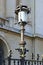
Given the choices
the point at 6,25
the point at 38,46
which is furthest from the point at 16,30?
the point at 38,46

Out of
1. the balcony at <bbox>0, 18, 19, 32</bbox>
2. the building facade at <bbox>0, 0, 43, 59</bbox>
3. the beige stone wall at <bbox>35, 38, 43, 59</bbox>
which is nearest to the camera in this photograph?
the balcony at <bbox>0, 18, 19, 32</bbox>

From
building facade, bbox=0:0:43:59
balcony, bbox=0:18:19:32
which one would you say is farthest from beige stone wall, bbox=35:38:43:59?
balcony, bbox=0:18:19:32

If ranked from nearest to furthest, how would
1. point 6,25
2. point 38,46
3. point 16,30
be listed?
point 6,25, point 16,30, point 38,46

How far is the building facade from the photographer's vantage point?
14250 mm

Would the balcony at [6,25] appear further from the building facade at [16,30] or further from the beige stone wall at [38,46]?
the beige stone wall at [38,46]

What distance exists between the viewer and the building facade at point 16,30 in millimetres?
14250

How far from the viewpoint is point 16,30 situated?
48.0 ft

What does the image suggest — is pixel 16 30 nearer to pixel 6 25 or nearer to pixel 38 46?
pixel 6 25

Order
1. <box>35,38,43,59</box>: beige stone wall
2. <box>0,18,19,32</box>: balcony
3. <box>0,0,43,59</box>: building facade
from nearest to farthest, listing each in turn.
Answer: <box>0,18,19,32</box>: balcony, <box>0,0,43,59</box>: building facade, <box>35,38,43,59</box>: beige stone wall

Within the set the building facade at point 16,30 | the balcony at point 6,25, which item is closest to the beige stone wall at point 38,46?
the building facade at point 16,30

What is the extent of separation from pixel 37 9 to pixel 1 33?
9.96ft

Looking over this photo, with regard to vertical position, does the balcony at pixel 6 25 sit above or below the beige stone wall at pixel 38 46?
above

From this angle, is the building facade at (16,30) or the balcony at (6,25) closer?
the balcony at (6,25)

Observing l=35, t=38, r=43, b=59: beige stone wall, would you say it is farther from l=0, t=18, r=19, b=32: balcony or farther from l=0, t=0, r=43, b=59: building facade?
l=0, t=18, r=19, b=32: balcony
